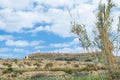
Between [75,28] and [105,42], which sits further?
[75,28]

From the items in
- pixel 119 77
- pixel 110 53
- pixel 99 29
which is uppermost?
pixel 99 29

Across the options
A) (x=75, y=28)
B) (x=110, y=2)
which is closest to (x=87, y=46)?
(x=75, y=28)

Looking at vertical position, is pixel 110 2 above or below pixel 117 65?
above

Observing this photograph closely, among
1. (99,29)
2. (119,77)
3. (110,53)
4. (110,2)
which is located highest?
(110,2)

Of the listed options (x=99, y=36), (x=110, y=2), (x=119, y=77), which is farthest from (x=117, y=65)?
(x=110, y=2)

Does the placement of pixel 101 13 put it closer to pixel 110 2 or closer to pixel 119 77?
pixel 110 2

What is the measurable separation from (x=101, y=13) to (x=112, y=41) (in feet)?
3.28

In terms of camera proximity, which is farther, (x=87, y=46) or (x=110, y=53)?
(x=87, y=46)

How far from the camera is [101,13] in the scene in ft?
43.0

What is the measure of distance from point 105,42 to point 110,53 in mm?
381

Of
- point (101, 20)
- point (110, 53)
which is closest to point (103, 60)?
point (110, 53)

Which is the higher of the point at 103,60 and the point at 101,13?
the point at 101,13

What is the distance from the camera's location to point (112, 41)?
1285 centimetres

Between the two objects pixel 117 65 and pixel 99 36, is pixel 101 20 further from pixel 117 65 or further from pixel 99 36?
pixel 117 65
